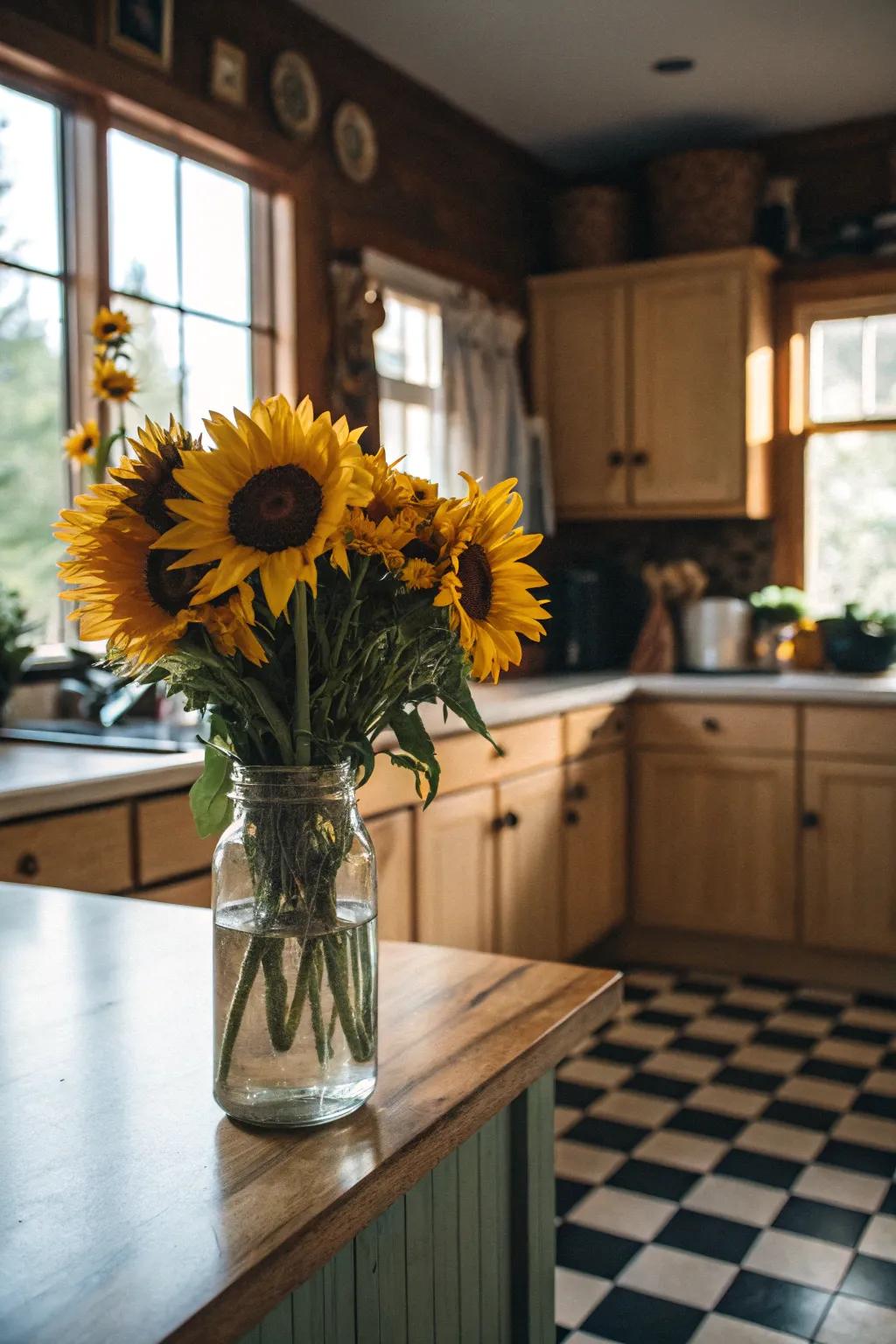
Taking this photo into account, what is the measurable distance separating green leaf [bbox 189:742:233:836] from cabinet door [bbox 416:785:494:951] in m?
2.05

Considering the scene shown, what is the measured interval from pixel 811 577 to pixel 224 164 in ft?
7.95

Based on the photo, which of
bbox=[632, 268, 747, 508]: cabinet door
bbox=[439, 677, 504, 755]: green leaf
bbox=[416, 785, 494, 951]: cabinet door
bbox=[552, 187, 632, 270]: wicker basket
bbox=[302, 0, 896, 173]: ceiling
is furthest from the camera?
bbox=[552, 187, 632, 270]: wicker basket

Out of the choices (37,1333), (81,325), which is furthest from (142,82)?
(37,1333)

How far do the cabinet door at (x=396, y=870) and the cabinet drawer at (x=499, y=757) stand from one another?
0.15 m

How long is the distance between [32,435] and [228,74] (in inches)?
42.9

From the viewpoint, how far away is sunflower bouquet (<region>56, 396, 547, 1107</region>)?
74 centimetres

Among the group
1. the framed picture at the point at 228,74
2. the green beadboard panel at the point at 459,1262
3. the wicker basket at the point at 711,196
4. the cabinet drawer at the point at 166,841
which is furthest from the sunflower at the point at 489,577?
the wicker basket at the point at 711,196

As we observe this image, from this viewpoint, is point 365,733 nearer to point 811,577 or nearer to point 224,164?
point 224,164

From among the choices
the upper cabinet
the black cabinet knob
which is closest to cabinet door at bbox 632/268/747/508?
the upper cabinet

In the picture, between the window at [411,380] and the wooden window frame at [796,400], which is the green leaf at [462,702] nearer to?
the window at [411,380]

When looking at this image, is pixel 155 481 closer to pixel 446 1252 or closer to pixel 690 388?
pixel 446 1252

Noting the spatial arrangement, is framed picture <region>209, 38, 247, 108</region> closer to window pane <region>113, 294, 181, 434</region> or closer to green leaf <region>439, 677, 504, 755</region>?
window pane <region>113, 294, 181, 434</region>

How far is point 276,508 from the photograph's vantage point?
2.42 ft

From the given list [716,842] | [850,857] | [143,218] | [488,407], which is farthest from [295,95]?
[850,857]
